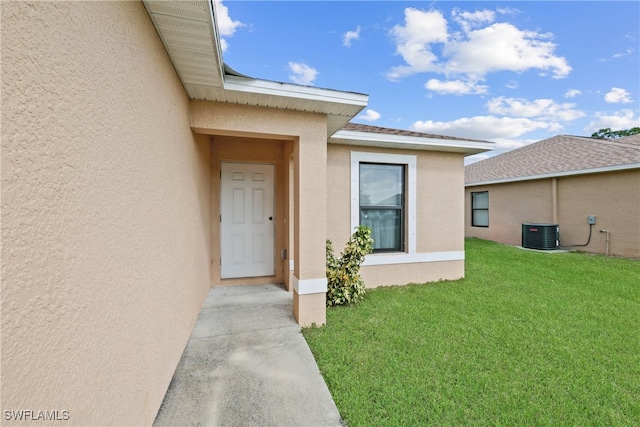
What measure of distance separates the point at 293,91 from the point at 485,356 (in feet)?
11.3

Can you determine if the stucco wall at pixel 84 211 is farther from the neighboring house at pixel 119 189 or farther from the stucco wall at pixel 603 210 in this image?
the stucco wall at pixel 603 210

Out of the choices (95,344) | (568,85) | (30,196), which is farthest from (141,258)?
(568,85)

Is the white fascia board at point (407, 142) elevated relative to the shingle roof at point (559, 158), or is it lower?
lower

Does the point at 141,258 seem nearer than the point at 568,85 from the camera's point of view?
Yes

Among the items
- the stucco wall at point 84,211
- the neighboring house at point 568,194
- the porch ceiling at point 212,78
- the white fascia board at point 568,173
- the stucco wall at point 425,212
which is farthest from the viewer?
the neighboring house at point 568,194

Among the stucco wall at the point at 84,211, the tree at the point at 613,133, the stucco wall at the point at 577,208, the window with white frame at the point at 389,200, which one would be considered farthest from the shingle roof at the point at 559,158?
the tree at the point at 613,133

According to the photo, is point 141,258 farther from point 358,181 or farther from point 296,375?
point 358,181

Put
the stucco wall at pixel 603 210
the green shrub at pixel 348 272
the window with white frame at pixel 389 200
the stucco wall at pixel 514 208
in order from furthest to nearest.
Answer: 1. the stucco wall at pixel 514 208
2. the stucco wall at pixel 603 210
3. the window with white frame at pixel 389 200
4. the green shrub at pixel 348 272

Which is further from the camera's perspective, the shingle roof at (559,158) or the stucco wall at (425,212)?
the shingle roof at (559,158)

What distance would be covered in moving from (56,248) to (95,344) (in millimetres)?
489

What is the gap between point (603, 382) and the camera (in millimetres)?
2215

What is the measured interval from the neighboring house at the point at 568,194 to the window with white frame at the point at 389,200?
283 inches

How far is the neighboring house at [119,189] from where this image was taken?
731mm

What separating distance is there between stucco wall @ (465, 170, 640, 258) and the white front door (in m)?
10.2
